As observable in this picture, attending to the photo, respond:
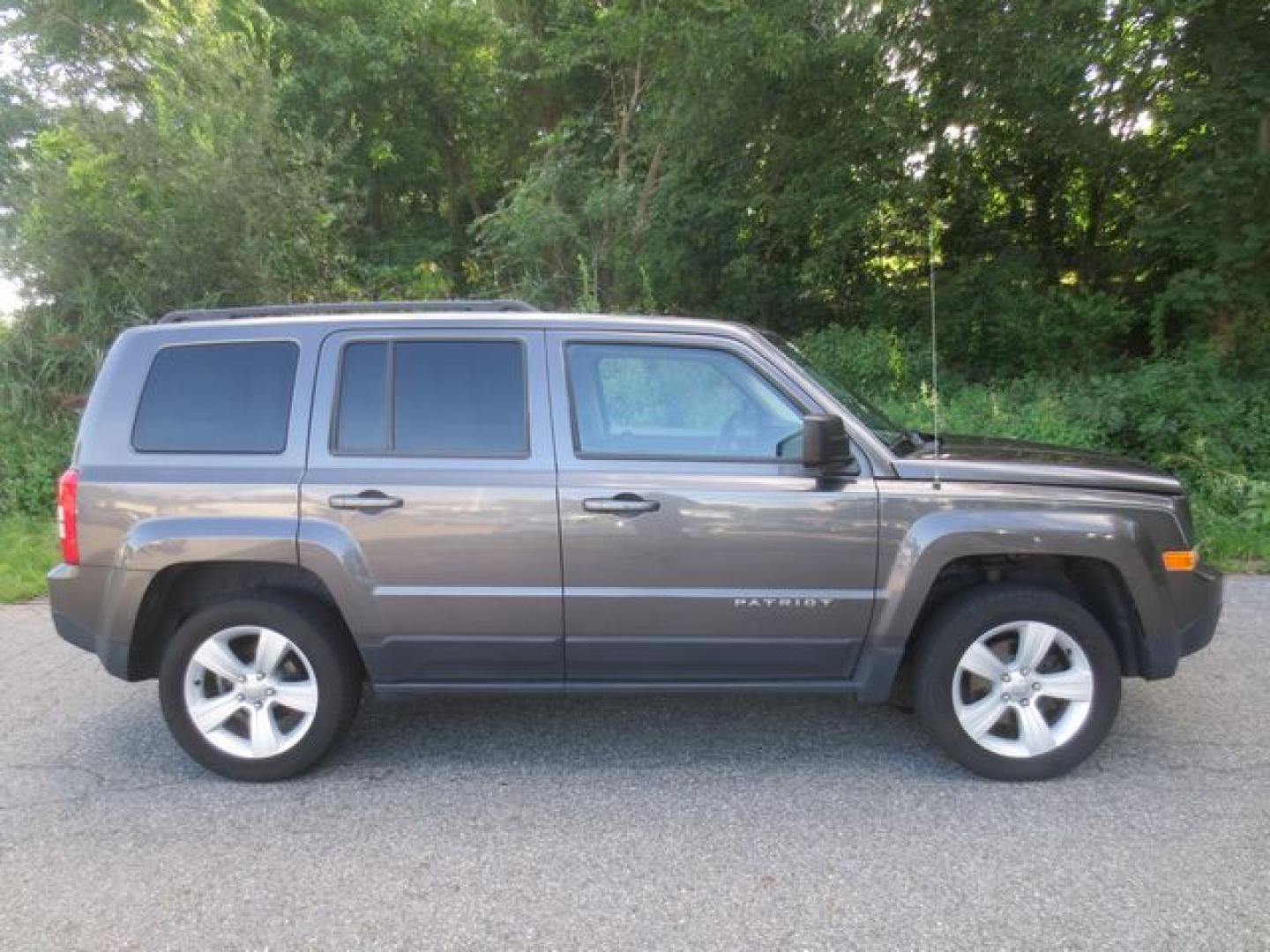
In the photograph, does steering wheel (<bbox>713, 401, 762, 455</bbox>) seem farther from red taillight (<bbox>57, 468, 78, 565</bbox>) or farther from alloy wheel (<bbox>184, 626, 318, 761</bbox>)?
red taillight (<bbox>57, 468, 78, 565</bbox>)

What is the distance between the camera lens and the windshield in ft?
12.2

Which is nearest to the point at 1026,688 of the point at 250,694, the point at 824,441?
the point at 824,441

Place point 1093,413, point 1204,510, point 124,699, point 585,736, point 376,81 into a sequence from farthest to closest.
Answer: point 376,81 → point 1093,413 → point 1204,510 → point 124,699 → point 585,736

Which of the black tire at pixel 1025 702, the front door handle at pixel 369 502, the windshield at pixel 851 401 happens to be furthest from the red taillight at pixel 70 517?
the black tire at pixel 1025 702

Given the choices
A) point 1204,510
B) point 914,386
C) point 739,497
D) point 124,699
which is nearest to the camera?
point 739,497

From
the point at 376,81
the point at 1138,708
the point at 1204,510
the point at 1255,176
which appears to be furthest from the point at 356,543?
the point at 376,81

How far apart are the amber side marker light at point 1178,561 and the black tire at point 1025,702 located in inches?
14.1

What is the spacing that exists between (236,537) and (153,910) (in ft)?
4.34

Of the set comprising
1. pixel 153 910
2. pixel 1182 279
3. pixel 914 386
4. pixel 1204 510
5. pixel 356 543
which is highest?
pixel 1182 279

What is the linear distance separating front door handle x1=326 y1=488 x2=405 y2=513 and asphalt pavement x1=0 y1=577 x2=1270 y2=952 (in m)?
1.12

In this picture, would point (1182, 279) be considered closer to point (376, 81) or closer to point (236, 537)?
point (236, 537)

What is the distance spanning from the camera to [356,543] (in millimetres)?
3492

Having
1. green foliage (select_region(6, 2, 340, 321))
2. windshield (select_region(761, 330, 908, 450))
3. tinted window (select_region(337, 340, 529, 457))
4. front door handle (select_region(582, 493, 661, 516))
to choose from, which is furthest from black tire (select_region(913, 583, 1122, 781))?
green foliage (select_region(6, 2, 340, 321))

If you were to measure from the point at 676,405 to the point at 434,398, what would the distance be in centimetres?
98
